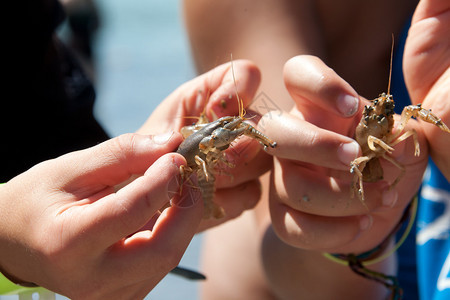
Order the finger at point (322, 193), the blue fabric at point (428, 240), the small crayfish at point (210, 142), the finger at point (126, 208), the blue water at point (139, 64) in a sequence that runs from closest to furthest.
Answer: the finger at point (126, 208), the small crayfish at point (210, 142), the finger at point (322, 193), the blue fabric at point (428, 240), the blue water at point (139, 64)

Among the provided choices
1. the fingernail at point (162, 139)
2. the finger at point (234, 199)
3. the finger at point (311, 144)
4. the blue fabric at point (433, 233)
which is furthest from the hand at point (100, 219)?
the blue fabric at point (433, 233)

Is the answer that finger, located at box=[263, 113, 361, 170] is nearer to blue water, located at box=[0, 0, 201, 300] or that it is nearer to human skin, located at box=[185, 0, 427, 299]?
human skin, located at box=[185, 0, 427, 299]

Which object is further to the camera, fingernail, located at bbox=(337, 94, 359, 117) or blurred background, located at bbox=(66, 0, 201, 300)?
blurred background, located at bbox=(66, 0, 201, 300)

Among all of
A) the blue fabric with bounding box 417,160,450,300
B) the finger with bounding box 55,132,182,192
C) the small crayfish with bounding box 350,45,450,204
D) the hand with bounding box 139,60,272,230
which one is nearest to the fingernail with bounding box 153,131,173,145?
the finger with bounding box 55,132,182,192

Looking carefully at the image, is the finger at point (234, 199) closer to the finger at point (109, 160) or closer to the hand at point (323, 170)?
the hand at point (323, 170)

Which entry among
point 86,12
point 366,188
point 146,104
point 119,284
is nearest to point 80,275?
point 119,284

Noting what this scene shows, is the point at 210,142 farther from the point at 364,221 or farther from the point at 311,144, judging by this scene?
the point at 364,221
